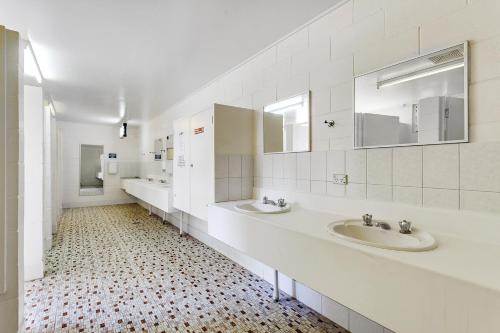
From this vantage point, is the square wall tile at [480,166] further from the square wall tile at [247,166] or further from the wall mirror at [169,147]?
the wall mirror at [169,147]

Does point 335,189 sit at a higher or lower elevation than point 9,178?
lower

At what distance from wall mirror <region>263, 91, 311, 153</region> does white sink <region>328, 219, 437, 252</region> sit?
82 centimetres

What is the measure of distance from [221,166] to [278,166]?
0.61m

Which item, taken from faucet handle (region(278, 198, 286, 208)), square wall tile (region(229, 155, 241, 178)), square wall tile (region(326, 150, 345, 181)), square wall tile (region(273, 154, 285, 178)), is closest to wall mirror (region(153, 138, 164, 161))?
square wall tile (region(229, 155, 241, 178))

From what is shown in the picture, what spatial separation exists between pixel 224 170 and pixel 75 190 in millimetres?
6475

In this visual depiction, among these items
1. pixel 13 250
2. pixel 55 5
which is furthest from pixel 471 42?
pixel 55 5

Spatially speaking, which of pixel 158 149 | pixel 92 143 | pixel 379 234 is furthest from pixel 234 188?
pixel 92 143

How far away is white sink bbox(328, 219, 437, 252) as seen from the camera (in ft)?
3.89

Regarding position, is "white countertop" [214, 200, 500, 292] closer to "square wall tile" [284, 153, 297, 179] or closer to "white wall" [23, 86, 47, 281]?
"square wall tile" [284, 153, 297, 179]

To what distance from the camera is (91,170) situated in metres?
7.51

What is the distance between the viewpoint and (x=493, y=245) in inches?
47.9

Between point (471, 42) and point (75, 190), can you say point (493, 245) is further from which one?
point (75, 190)

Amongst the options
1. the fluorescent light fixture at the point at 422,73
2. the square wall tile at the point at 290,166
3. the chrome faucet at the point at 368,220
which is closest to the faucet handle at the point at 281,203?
the square wall tile at the point at 290,166

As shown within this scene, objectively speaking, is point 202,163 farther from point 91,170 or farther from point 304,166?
point 91,170
